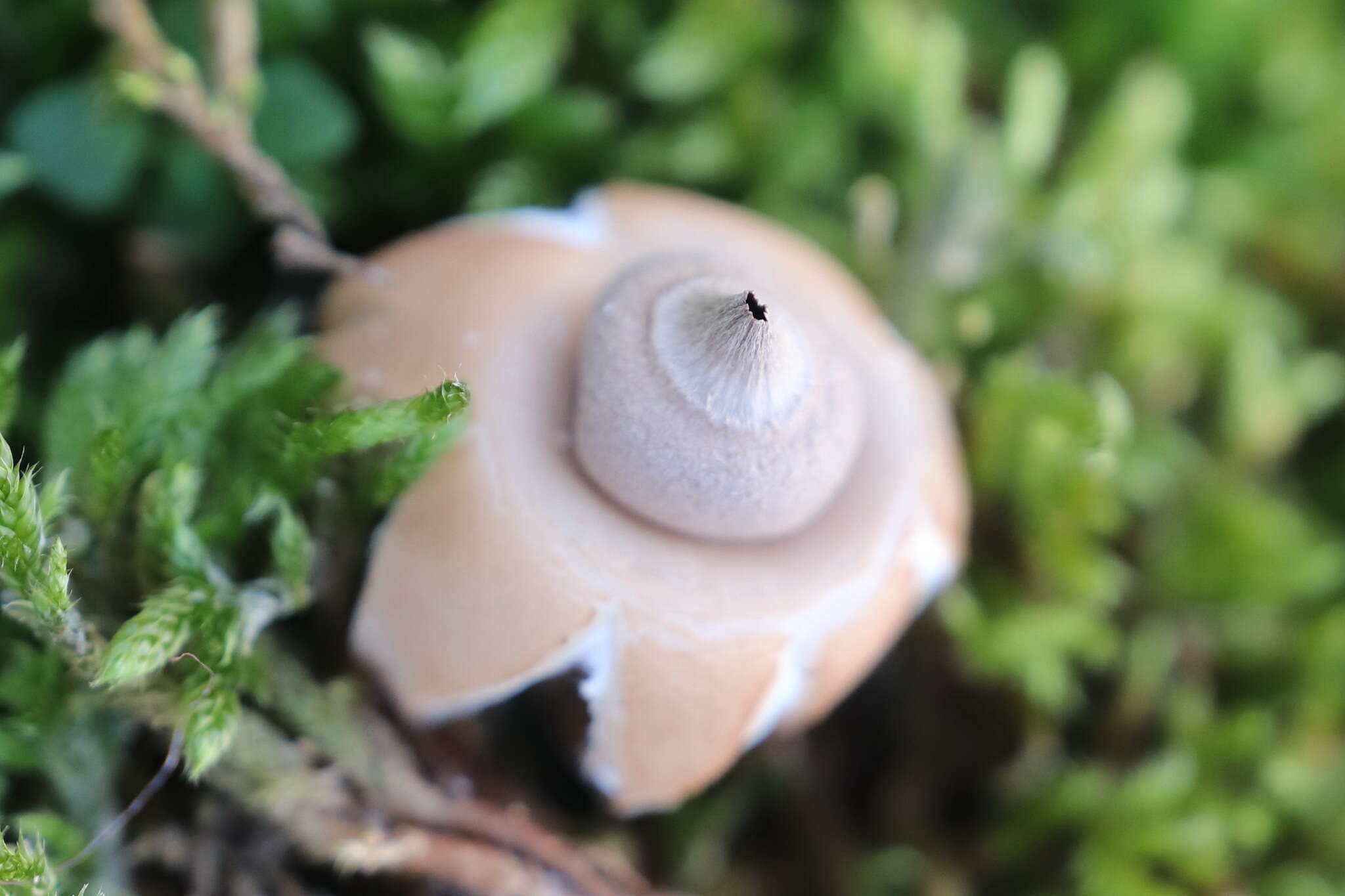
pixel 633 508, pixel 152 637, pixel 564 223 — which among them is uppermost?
pixel 564 223

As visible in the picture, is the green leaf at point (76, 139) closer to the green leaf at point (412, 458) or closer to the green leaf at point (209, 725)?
the green leaf at point (412, 458)

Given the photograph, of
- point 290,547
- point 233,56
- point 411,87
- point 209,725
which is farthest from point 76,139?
point 209,725

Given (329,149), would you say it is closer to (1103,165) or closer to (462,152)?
(462,152)

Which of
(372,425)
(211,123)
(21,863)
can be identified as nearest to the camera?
(21,863)

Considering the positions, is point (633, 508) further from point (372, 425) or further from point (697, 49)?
point (697, 49)

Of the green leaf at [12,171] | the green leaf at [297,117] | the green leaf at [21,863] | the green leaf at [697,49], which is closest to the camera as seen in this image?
the green leaf at [21,863]

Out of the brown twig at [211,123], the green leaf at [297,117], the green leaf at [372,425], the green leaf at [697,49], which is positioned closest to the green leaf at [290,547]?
the green leaf at [372,425]

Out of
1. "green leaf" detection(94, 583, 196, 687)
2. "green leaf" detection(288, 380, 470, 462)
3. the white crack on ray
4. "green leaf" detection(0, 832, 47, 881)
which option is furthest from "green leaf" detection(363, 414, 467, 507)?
"green leaf" detection(0, 832, 47, 881)
